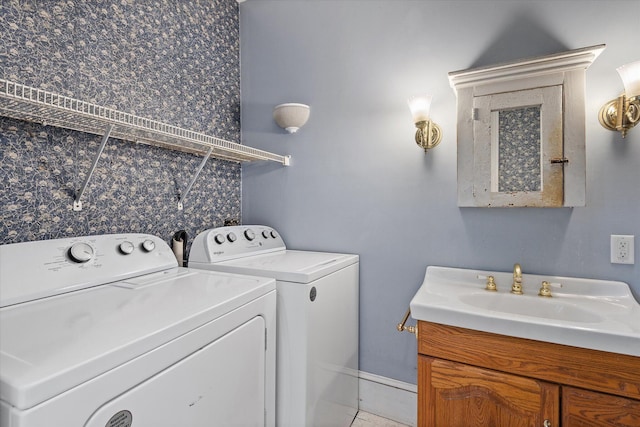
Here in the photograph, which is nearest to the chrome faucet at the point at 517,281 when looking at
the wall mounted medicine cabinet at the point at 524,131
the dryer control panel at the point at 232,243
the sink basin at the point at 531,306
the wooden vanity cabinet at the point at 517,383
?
the sink basin at the point at 531,306

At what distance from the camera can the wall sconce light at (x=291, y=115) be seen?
1972mm

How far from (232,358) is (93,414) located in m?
0.42

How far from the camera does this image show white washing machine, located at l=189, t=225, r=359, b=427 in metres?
A: 1.34

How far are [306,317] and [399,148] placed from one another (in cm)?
108

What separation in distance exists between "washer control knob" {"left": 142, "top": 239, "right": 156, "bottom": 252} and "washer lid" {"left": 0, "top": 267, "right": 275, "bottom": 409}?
0.17 metres

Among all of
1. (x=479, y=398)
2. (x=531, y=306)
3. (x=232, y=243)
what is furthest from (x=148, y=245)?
(x=531, y=306)

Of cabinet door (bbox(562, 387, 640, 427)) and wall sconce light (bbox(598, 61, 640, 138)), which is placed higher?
wall sconce light (bbox(598, 61, 640, 138))

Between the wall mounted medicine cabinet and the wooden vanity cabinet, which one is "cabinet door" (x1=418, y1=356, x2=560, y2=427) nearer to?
the wooden vanity cabinet

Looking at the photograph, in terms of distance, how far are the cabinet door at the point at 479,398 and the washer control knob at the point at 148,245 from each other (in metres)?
1.27

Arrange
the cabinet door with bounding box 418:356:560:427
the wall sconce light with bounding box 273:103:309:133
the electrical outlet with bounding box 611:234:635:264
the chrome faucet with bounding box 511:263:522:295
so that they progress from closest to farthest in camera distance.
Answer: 1. the cabinet door with bounding box 418:356:560:427
2. the electrical outlet with bounding box 611:234:635:264
3. the chrome faucet with bounding box 511:263:522:295
4. the wall sconce light with bounding box 273:103:309:133

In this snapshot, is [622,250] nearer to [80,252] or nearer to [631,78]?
[631,78]

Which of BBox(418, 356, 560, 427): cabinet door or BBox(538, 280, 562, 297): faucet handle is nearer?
BBox(418, 356, 560, 427): cabinet door

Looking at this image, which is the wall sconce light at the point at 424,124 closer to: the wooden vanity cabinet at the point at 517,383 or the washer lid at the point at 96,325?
the wooden vanity cabinet at the point at 517,383

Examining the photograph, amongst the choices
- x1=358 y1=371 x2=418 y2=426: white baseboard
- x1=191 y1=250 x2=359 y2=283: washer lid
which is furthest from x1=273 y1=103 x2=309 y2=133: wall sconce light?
x1=358 y1=371 x2=418 y2=426: white baseboard
